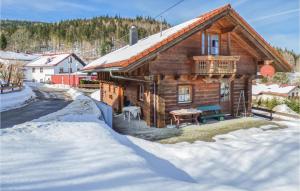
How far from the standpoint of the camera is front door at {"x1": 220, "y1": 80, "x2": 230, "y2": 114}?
1702cm

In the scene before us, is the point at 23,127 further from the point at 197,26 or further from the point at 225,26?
the point at 225,26

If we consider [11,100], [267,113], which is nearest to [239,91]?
[267,113]

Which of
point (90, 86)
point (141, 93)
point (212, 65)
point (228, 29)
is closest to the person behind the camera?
point (212, 65)

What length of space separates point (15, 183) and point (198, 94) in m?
12.4

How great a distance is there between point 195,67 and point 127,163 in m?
9.62

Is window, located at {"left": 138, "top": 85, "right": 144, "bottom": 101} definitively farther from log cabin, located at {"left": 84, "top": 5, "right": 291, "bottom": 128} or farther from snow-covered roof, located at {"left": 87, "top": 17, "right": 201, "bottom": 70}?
snow-covered roof, located at {"left": 87, "top": 17, "right": 201, "bottom": 70}

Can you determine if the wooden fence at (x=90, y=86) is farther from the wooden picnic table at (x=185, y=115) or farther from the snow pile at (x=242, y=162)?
the snow pile at (x=242, y=162)

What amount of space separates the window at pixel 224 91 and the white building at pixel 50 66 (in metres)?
45.2

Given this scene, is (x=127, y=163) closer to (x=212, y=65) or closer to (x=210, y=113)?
(x=212, y=65)

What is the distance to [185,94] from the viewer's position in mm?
15438

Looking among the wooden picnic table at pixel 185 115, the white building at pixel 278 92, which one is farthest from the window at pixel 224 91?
the white building at pixel 278 92

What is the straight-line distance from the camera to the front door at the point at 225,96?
670 inches

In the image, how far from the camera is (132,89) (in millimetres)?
16922

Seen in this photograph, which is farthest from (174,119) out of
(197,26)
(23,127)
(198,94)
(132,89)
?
(23,127)
